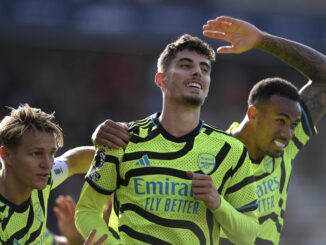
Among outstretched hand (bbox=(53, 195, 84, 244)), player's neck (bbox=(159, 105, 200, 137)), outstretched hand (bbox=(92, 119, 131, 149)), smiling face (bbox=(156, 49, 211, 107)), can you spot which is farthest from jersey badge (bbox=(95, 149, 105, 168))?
outstretched hand (bbox=(53, 195, 84, 244))

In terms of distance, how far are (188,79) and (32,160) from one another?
110 centimetres

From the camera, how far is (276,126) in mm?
6852

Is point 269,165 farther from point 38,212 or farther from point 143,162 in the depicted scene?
point 38,212

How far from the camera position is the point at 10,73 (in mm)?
20203

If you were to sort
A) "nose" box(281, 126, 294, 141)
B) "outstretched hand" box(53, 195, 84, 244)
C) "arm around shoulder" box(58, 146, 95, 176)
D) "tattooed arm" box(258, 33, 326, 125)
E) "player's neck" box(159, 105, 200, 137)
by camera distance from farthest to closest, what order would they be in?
"outstretched hand" box(53, 195, 84, 244) → "tattooed arm" box(258, 33, 326, 125) → "nose" box(281, 126, 294, 141) → "arm around shoulder" box(58, 146, 95, 176) → "player's neck" box(159, 105, 200, 137)

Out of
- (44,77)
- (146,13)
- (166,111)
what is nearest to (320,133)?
(146,13)

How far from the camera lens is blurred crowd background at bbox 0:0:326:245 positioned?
62.8ft

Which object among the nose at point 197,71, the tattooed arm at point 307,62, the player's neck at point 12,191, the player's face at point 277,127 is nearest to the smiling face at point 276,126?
the player's face at point 277,127

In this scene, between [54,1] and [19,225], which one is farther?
[54,1]

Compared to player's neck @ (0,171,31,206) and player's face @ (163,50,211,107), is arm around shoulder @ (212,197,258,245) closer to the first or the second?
player's face @ (163,50,211,107)

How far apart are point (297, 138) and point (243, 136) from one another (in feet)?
1.66

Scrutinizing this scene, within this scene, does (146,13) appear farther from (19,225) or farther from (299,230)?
(19,225)

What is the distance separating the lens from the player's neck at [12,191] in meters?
5.86

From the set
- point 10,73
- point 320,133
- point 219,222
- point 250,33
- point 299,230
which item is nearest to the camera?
point 219,222
